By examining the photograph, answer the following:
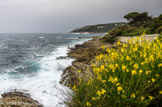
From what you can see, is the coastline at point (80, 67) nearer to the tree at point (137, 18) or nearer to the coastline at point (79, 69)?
the coastline at point (79, 69)

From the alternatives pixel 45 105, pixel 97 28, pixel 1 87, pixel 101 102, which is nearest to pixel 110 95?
pixel 101 102

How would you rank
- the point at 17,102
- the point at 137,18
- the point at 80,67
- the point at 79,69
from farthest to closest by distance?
the point at 137,18, the point at 80,67, the point at 79,69, the point at 17,102

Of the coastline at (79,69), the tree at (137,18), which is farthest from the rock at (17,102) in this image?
the tree at (137,18)

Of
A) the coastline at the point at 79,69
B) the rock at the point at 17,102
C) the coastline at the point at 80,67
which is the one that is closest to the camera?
the rock at the point at 17,102

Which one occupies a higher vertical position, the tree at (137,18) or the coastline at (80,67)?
the tree at (137,18)

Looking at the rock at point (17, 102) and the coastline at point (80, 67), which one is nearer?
the rock at point (17, 102)

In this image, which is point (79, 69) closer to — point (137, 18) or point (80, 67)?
point (80, 67)

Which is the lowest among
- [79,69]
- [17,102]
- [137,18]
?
[79,69]

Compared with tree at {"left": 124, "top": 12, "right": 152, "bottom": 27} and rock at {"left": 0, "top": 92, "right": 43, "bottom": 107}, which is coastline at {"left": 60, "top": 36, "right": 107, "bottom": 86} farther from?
tree at {"left": 124, "top": 12, "right": 152, "bottom": 27}

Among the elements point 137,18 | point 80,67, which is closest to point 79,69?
point 80,67

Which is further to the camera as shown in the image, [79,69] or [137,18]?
[137,18]

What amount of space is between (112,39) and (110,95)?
63.3 ft

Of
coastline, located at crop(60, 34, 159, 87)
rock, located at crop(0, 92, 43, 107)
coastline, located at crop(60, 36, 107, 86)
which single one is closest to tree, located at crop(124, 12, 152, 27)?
coastline, located at crop(60, 34, 159, 87)

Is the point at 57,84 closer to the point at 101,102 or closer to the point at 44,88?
the point at 44,88
